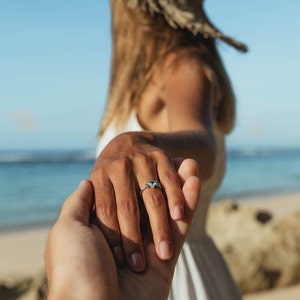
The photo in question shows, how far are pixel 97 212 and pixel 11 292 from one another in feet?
12.5

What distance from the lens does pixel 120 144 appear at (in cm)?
131

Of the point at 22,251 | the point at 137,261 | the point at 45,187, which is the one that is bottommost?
the point at 45,187

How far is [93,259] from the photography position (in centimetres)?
104

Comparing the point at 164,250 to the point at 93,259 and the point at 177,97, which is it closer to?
the point at 93,259

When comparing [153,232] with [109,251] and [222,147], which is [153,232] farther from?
[222,147]

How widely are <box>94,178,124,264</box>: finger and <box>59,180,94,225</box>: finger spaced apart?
0.05 feet

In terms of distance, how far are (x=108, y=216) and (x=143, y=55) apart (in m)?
1.23

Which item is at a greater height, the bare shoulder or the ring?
the ring

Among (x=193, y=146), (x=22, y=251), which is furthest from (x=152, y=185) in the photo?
(x=22, y=251)

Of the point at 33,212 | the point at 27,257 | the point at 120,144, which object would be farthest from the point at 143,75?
the point at 33,212

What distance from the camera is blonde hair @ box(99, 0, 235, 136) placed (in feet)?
7.22

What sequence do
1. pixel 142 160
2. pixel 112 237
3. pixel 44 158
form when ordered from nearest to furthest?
pixel 112 237 → pixel 142 160 → pixel 44 158

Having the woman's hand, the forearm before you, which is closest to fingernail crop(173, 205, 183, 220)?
the woman's hand

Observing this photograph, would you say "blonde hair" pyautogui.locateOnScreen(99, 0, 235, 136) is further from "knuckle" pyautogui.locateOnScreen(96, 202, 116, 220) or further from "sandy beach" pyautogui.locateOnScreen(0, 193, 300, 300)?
"sandy beach" pyautogui.locateOnScreen(0, 193, 300, 300)
